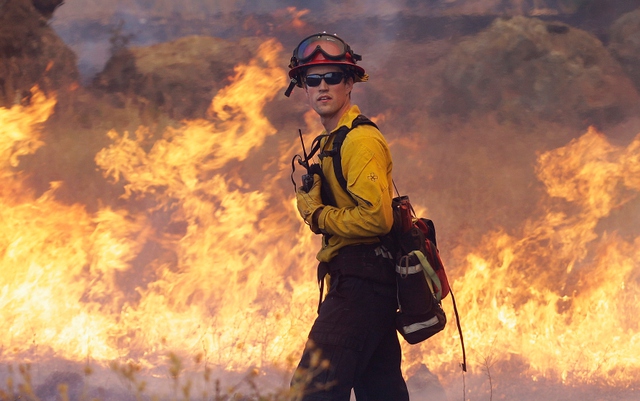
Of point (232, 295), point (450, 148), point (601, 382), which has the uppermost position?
point (450, 148)

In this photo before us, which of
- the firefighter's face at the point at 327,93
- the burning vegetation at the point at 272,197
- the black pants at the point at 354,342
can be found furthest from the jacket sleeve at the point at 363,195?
the burning vegetation at the point at 272,197

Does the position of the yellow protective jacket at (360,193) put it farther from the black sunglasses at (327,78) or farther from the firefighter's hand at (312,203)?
the black sunglasses at (327,78)

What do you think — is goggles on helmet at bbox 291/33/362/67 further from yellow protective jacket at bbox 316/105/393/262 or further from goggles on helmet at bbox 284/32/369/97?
yellow protective jacket at bbox 316/105/393/262

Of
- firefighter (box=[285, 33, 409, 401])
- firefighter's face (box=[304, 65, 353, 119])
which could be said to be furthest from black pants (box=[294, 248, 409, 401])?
firefighter's face (box=[304, 65, 353, 119])

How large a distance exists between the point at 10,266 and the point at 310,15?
9.31 ft

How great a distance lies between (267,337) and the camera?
17.8 feet

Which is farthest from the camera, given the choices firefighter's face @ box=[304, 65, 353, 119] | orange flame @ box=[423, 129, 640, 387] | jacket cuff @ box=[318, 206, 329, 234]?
orange flame @ box=[423, 129, 640, 387]

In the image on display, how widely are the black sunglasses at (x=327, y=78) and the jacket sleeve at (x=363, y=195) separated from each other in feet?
1.08

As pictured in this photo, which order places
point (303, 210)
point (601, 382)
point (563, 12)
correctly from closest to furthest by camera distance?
1. point (303, 210)
2. point (601, 382)
3. point (563, 12)

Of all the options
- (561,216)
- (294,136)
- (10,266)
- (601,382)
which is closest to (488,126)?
(561,216)

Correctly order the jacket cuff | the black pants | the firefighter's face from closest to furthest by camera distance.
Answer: the black pants < the jacket cuff < the firefighter's face

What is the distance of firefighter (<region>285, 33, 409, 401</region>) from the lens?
8.79 ft

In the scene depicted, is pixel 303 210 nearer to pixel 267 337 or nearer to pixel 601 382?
pixel 267 337

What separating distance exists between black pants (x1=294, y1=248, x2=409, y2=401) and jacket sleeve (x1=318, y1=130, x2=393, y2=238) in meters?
0.15
